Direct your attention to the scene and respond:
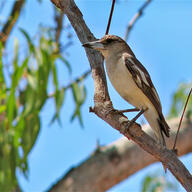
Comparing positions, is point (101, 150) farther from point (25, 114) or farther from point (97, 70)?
point (97, 70)

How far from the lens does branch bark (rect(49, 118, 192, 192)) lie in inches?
198

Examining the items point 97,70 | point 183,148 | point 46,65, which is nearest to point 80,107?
point 46,65

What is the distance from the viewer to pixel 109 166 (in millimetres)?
5102

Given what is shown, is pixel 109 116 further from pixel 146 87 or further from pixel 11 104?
pixel 11 104

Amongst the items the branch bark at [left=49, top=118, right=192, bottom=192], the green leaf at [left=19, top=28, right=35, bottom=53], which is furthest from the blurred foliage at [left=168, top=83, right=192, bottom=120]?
the green leaf at [left=19, top=28, right=35, bottom=53]

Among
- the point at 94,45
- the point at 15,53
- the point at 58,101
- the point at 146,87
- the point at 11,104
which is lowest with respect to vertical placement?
the point at 58,101

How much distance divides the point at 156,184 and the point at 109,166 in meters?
0.56

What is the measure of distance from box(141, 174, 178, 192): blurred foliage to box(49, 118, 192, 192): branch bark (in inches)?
6.9

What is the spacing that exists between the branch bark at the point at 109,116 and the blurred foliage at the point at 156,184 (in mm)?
2325

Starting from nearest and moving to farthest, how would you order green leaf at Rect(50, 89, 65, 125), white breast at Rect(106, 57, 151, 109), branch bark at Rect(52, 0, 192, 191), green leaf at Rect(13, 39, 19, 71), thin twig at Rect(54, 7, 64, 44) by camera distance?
branch bark at Rect(52, 0, 192, 191) → white breast at Rect(106, 57, 151, 109) → green leaf at Rect(13, 39, 19, 71) → green leaf at Rect(50, 89, 65, 125) → thin twig at Rect(54, 7, 64, 44)

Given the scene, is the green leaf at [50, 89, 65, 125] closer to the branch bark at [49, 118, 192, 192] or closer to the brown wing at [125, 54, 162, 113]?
the branch bark at [49, 118, 192, 192]

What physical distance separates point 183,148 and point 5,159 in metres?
2.30

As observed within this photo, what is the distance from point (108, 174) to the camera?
508 centimetres

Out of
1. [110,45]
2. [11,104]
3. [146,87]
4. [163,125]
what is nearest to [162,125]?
[163,125]
